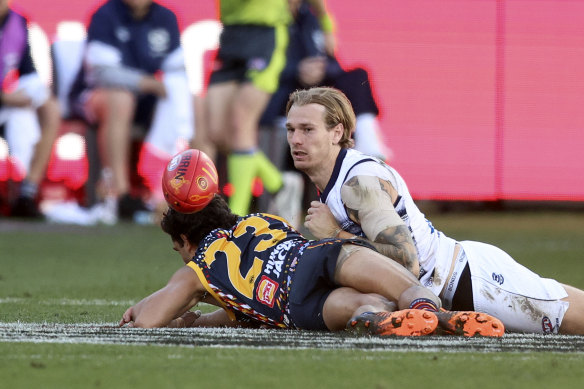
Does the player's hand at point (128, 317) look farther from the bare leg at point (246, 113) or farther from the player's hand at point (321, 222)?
the bare leg at point (246, 113)

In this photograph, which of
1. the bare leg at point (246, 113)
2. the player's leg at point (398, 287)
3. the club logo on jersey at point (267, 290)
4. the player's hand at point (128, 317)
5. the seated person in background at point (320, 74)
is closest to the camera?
the player's leg at point (398, 287)

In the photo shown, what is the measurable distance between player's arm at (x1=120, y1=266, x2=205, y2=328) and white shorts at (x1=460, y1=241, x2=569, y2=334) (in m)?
1.31

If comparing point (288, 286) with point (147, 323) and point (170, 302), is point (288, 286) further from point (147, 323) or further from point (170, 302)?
point (147, 323)

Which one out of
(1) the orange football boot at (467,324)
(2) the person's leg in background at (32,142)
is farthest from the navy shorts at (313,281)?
(2) the person's leg in background at (32,142)

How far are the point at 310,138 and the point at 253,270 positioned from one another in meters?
0.71

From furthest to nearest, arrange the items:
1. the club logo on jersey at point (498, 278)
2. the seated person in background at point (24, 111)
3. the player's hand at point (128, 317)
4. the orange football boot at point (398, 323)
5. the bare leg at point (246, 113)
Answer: the seated person in background at point (24, 111) → the bare leg at point (246, 113) → the club logo on jersey at point (498, 278) → the player's hand at point (128, 317) → the orange football boot at point (398, 323)

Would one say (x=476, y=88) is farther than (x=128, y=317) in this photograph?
Yes

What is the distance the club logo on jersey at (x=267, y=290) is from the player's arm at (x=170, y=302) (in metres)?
0.26

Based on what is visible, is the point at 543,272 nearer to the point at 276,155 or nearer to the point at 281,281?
the point at 281,281

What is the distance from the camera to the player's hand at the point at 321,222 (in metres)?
5.64

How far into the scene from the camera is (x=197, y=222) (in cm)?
575

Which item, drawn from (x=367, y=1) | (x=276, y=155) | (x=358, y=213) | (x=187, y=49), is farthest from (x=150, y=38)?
(x=358, y=213)

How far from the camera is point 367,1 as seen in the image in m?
15.6

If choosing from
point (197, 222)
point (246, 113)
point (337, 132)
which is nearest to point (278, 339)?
point (197, 222)
